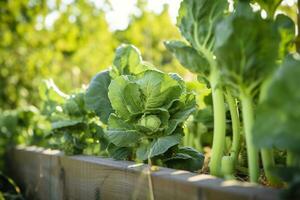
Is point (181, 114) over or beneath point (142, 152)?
over

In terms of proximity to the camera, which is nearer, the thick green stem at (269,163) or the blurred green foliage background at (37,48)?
the thick green stem at (269,163)

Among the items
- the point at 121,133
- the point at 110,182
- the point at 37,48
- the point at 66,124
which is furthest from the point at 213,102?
the point at 37,48

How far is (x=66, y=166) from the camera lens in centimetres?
205

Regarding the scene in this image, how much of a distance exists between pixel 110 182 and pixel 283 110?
2.68ft

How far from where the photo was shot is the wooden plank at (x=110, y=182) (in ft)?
3.70

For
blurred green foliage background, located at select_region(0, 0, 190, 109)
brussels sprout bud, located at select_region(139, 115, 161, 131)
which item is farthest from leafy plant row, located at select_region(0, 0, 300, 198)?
blurred green foliage background, located at select_region(0, 0, 190, 109)

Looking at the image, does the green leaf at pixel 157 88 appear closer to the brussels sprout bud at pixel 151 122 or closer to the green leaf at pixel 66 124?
the brussels sprout bud at pixel 151 122

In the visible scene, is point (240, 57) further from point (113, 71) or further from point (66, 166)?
point (66, 166)

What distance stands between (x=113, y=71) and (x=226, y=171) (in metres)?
0.72

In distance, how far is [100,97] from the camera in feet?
6.31

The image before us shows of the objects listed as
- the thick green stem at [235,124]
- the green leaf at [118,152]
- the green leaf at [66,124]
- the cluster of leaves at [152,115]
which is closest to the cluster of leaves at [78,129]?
the green leaf at [66,124]

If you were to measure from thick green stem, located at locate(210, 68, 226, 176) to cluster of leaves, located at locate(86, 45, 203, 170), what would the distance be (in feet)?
0.55

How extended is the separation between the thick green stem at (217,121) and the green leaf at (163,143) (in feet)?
0.54

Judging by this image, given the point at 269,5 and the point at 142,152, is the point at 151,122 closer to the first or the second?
the point at 142,152
